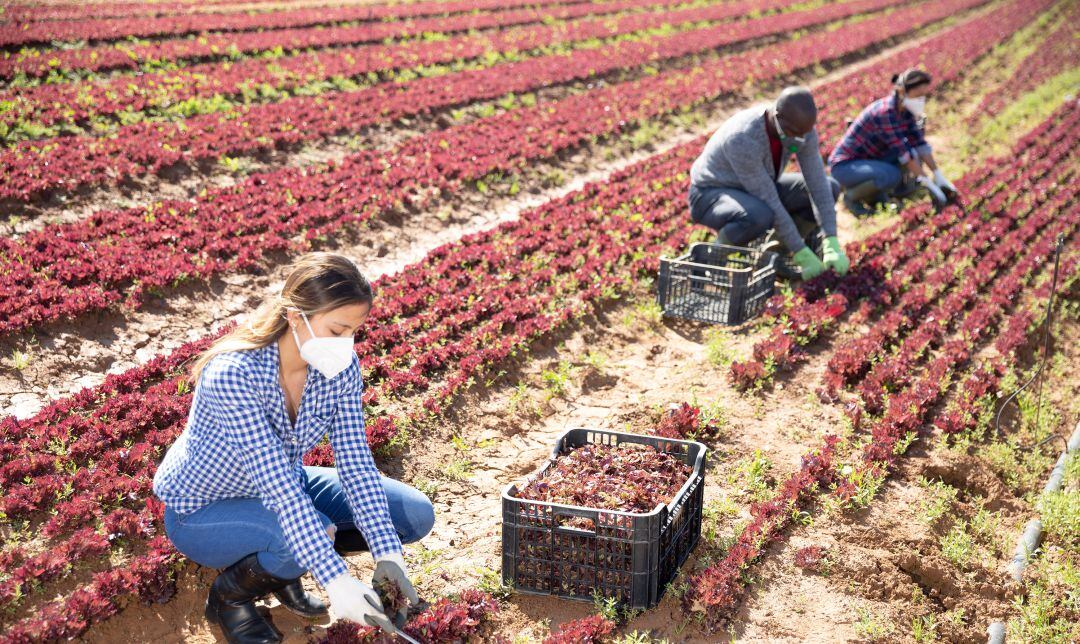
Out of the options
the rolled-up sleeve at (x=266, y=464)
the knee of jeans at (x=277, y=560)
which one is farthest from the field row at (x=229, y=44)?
the knee of jeans at (x=277, y=560)

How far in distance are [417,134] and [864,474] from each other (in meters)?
8.65

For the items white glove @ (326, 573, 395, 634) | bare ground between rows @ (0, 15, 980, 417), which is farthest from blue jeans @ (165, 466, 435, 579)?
bare ground between rows @ (0, 15, 980, 417)

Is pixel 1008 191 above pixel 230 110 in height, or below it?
below

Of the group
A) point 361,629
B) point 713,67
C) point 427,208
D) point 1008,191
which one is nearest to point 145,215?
point 427,208

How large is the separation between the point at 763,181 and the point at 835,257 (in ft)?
3.10

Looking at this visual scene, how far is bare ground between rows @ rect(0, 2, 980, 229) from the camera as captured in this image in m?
8.20

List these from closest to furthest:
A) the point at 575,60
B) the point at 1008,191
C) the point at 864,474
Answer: the point at 864,474
the point at 1008,191
the point at 575,60

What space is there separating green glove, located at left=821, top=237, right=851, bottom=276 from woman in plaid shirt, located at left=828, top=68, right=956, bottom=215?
2.61 meters

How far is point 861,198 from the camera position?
9.95 metres

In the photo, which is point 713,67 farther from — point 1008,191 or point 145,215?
point 145,215

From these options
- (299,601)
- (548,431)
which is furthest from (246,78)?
(299,601)

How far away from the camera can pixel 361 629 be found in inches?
142

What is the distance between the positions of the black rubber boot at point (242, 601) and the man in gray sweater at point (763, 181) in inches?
187

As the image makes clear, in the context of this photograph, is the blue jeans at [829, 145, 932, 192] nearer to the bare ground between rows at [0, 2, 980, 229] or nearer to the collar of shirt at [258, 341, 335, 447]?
the bare ground between rows at [0, 2, 980, 229]
